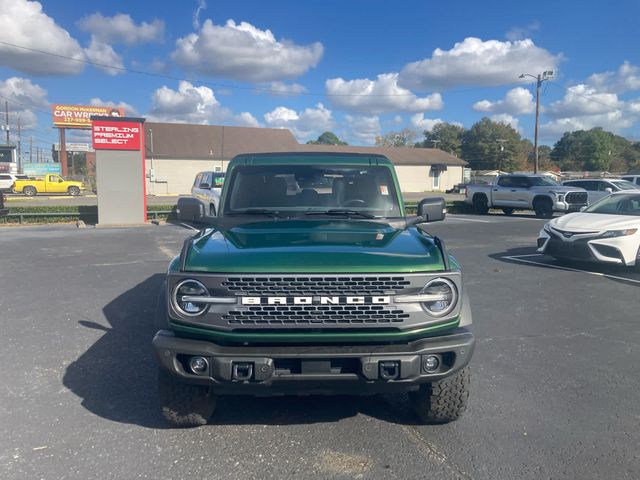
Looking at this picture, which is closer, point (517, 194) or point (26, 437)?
point (26, 437)

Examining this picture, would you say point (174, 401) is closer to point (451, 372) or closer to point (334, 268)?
point (334, 268)

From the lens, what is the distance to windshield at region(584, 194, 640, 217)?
Answer: 370 inches

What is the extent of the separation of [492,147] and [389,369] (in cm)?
9732

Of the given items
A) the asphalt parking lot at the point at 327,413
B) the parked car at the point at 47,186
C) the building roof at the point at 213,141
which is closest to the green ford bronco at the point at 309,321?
the asphalt parking lot at the point at 327,413

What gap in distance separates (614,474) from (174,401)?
268 centimetres

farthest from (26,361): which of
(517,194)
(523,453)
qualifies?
(517,194)

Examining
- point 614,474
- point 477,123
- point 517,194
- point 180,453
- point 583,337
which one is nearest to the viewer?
point 614,474

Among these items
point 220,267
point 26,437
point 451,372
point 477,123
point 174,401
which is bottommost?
point 26,437

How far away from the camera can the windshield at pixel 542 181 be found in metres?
21.5

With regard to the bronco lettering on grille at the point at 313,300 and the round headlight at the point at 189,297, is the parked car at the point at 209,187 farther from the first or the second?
the bronco lettering on grille at the point at 313,300

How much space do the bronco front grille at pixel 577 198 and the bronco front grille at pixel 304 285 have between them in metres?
19.7

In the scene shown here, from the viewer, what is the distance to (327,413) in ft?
12.6

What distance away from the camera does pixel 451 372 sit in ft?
10.3

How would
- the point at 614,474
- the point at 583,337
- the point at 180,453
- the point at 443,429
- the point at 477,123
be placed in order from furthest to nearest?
the point at 477,123 → the point at 583,337 → the point at 443,429 → the point at 180,453 → the point at 614,474
